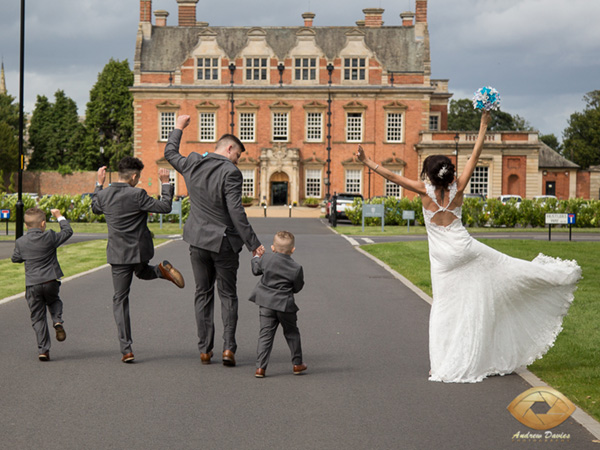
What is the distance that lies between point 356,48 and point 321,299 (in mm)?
48772

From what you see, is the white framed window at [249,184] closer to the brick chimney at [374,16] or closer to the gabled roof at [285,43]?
the gabled roof at [285,43]

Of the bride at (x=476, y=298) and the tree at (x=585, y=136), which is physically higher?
the tree at (x=585, y=136)

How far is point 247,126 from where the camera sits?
57375 millimetres

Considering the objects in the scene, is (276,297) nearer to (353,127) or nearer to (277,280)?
(277,280)

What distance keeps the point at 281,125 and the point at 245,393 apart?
52.3m

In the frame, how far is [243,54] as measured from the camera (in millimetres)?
57688

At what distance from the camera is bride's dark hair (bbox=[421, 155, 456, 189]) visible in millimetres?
6391

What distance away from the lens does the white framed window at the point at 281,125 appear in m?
57.2

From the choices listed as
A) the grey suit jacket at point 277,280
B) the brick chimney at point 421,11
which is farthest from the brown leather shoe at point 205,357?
the brick chimney at point 421,11

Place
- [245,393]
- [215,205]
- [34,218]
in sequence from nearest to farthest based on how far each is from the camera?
[245,393], [215,205], [34,218]

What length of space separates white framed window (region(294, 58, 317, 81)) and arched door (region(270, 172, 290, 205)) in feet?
25.1

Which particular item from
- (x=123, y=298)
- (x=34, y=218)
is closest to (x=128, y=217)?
(x=123, y=298)

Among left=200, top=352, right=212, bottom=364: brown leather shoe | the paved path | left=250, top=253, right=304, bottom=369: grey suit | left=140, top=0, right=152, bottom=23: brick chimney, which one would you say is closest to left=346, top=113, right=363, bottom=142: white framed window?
left=140, top=0, right=152, bottom=23: brick chimney

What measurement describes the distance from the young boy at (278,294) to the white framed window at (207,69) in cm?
5293
